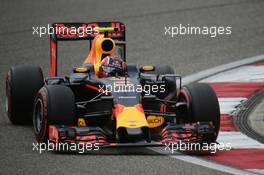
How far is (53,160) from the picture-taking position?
12.0 m

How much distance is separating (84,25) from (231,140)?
11.7 ft

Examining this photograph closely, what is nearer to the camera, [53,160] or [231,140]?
[53,160]

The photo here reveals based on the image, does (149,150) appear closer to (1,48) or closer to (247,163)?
(247,163)

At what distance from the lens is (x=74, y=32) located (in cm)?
1547

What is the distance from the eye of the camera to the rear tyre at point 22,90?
1438cm

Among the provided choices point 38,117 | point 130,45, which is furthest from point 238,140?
point 130,45

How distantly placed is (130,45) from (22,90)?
7254 millimetres

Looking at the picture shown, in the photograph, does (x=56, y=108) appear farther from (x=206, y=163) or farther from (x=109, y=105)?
(x=206, y=163)

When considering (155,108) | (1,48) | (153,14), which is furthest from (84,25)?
(153,14)

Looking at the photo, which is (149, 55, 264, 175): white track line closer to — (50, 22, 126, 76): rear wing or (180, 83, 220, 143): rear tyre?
(180, 83, 220, 143): rear tyre

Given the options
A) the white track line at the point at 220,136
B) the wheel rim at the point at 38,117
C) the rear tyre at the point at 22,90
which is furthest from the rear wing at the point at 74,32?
the white track line at the point at 220,136

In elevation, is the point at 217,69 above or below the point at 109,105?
above

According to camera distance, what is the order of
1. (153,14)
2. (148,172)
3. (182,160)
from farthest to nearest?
(153,14) → (182,160) → (148,172)

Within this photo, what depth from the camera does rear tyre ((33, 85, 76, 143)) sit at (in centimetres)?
1262
